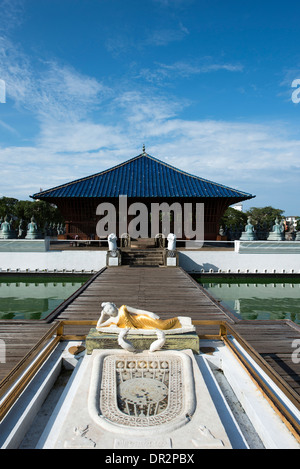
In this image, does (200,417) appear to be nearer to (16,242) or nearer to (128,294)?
(128,294)

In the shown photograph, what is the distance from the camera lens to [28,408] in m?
3.18

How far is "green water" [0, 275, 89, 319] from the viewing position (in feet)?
34.7

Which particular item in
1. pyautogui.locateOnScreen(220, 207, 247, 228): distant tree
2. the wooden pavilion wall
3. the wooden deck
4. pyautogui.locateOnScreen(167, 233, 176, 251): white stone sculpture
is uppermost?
pyautogui.locateOnScreen(220, 207, 247, 228): distant tree

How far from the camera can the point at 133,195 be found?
19344 mm

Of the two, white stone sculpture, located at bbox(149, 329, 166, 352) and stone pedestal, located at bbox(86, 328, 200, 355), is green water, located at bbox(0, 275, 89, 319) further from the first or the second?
white stone sculpture, located at bbox(149, 329, 166, 352)

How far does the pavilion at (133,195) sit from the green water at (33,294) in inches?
217

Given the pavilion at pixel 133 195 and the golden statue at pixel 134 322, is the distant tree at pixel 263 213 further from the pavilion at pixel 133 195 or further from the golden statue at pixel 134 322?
the golden statue at pixel 134 322

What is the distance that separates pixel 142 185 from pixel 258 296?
10971mm

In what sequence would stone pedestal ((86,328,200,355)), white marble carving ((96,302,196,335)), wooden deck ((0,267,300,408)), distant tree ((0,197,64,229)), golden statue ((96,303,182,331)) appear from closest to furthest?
stone pedestal ((86,328,200,355))
white marble carving ((96,302,196,335))
golden statue ((96,303,182,331))
wooden deck ((0,267,300,408))
distant tree ((0,197,64,229))

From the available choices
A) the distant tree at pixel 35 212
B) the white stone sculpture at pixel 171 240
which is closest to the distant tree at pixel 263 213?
the distant tree at pixel 35 212

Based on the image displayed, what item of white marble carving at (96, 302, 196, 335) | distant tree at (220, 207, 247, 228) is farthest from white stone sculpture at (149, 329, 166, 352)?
distant tree at (220, 207, 247, 228)

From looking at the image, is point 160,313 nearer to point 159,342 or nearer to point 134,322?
point 134,322

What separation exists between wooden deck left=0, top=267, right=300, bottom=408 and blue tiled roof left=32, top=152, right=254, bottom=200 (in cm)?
835

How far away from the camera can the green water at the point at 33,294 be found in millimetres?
10570
